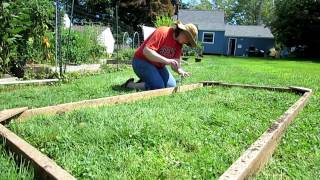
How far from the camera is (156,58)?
564 centimetres

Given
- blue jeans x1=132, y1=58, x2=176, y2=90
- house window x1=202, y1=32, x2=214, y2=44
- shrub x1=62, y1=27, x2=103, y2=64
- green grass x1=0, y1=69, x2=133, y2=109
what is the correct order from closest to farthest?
green grass x1=0, y1=69, x2=133, y2=109
blue jeans x1=132, y1=58, x2=176, y2=90
shrub x1=62, y1=27, x2=103, y2=64
house window x1=202, y1=32, x2=214, y2=44

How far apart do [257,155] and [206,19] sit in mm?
40226

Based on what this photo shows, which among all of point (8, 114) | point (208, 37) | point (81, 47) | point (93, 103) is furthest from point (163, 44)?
point (208, 37)

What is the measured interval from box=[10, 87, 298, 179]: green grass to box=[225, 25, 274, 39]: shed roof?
126ft

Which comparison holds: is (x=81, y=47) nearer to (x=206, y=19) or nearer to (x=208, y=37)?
(x=208, y=37)

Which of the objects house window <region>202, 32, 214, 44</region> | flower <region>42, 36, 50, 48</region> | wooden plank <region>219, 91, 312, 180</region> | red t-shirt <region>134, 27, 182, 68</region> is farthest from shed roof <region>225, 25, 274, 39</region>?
wooden plank <region>219, 91, 312, 180</region>

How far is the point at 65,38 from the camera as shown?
11219 millimetres

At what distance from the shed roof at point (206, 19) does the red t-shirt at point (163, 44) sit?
35.1m

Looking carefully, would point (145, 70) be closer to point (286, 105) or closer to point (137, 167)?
point (286, 105)

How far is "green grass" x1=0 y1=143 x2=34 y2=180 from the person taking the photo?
2104mm

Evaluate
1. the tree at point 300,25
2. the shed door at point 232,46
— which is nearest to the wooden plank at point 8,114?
the tree at point 300,25

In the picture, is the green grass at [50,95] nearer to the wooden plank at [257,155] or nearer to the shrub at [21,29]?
the shrub at [21,29]

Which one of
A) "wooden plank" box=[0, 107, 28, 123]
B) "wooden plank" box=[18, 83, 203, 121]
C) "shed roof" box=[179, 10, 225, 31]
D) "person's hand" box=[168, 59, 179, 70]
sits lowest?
"wooden plank" box=[18, 83, 203, 121]

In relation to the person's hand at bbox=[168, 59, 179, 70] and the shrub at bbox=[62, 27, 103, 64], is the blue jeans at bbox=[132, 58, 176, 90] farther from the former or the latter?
the shrub at bbox=[62, 27, 103, 64]
